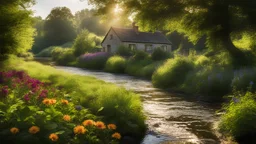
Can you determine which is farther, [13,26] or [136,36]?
[136,36]

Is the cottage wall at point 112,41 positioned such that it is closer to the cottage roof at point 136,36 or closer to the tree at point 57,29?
the cottage roof at point 136,36

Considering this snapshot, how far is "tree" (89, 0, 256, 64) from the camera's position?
17.8 m

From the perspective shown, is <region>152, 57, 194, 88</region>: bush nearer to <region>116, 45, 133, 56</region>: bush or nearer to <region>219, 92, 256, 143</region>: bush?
<region>219, 92, 256, 143</region>: bush

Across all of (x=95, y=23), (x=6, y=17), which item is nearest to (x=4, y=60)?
(x=6, y=17)

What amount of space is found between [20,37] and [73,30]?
71078 mm

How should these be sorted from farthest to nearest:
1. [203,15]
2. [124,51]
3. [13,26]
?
[124,51] → [203,15] → [13,26]

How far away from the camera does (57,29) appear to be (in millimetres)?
85062

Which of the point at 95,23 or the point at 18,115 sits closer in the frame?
the point at 18,115

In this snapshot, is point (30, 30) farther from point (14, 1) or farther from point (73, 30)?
point (73, 30)

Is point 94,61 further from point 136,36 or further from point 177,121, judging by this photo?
point 177,121

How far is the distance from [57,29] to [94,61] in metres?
52.2

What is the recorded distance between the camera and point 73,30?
87.3 meters

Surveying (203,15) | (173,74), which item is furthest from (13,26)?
(203,15)

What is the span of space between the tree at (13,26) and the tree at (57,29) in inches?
2670
